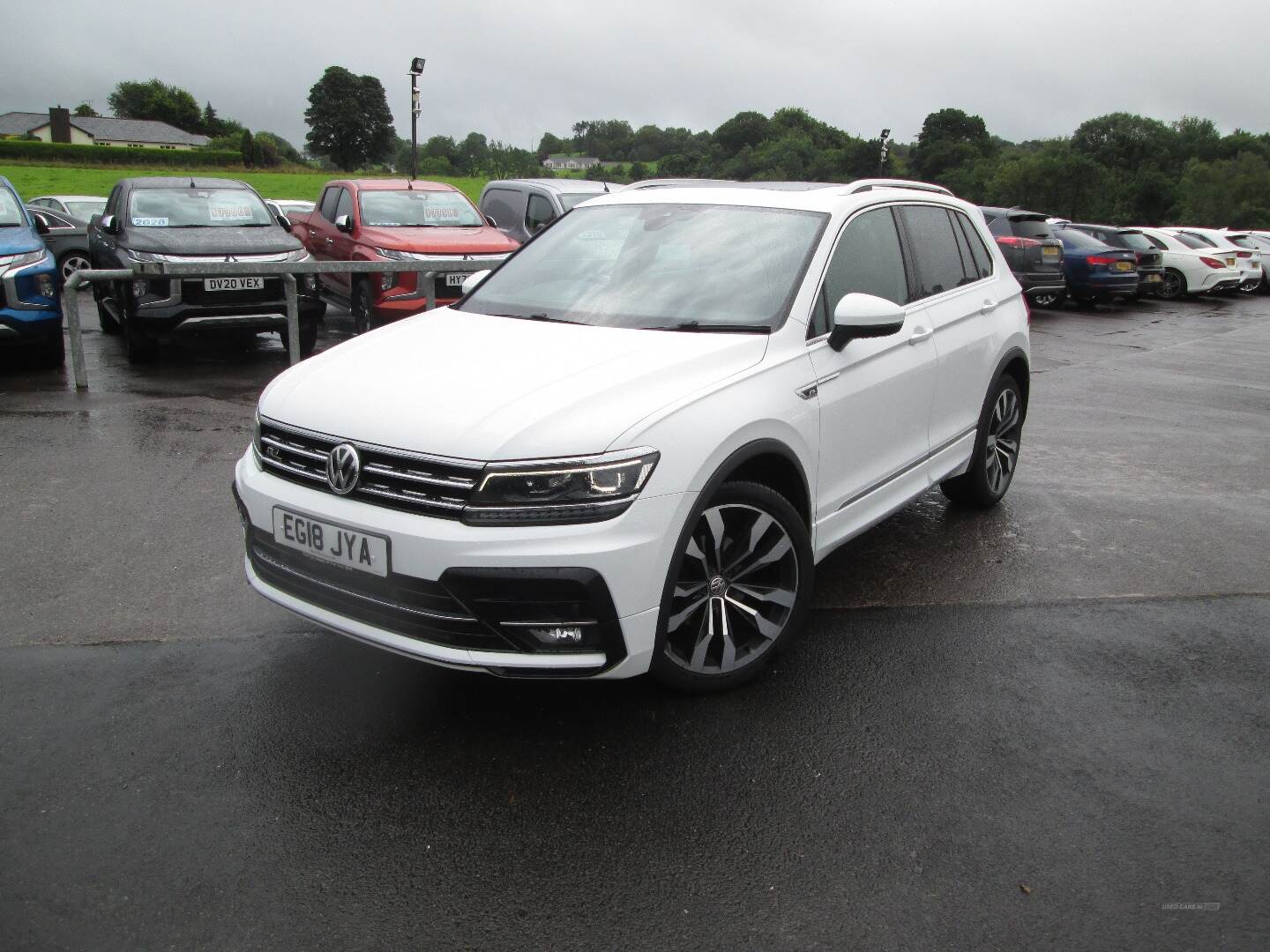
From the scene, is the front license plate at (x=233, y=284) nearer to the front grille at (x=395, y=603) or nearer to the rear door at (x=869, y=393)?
the rear door at (x=869, y=393)

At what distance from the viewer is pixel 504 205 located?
600 inches

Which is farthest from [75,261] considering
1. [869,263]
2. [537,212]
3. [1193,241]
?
[1193,241]

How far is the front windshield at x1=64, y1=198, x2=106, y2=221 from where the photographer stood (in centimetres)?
1989

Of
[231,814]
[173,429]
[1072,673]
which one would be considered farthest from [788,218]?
[173,429]

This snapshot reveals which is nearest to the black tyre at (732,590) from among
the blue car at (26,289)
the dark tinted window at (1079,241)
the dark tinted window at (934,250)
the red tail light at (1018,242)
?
the dark tinted window at (934,250)

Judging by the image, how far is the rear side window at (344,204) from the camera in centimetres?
1285

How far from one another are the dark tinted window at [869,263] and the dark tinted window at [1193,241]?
23.6 m

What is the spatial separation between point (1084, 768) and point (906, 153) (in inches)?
3510

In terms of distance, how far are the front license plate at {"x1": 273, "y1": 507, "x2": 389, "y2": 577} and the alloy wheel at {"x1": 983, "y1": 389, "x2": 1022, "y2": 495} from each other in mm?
3760

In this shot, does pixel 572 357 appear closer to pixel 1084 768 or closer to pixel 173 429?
pixel 1084 768

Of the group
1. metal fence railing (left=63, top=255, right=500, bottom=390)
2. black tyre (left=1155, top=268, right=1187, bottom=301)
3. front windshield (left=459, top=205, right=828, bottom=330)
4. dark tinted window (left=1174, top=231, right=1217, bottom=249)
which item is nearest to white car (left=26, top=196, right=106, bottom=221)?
metal fence railing (left=63, top=255, right=500, bottom=390)

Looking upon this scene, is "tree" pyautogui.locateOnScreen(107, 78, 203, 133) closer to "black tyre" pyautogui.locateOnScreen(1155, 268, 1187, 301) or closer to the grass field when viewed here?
the grass field

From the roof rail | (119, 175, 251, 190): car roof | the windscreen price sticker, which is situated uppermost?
the roof rail

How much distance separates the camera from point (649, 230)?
4.74 metres
